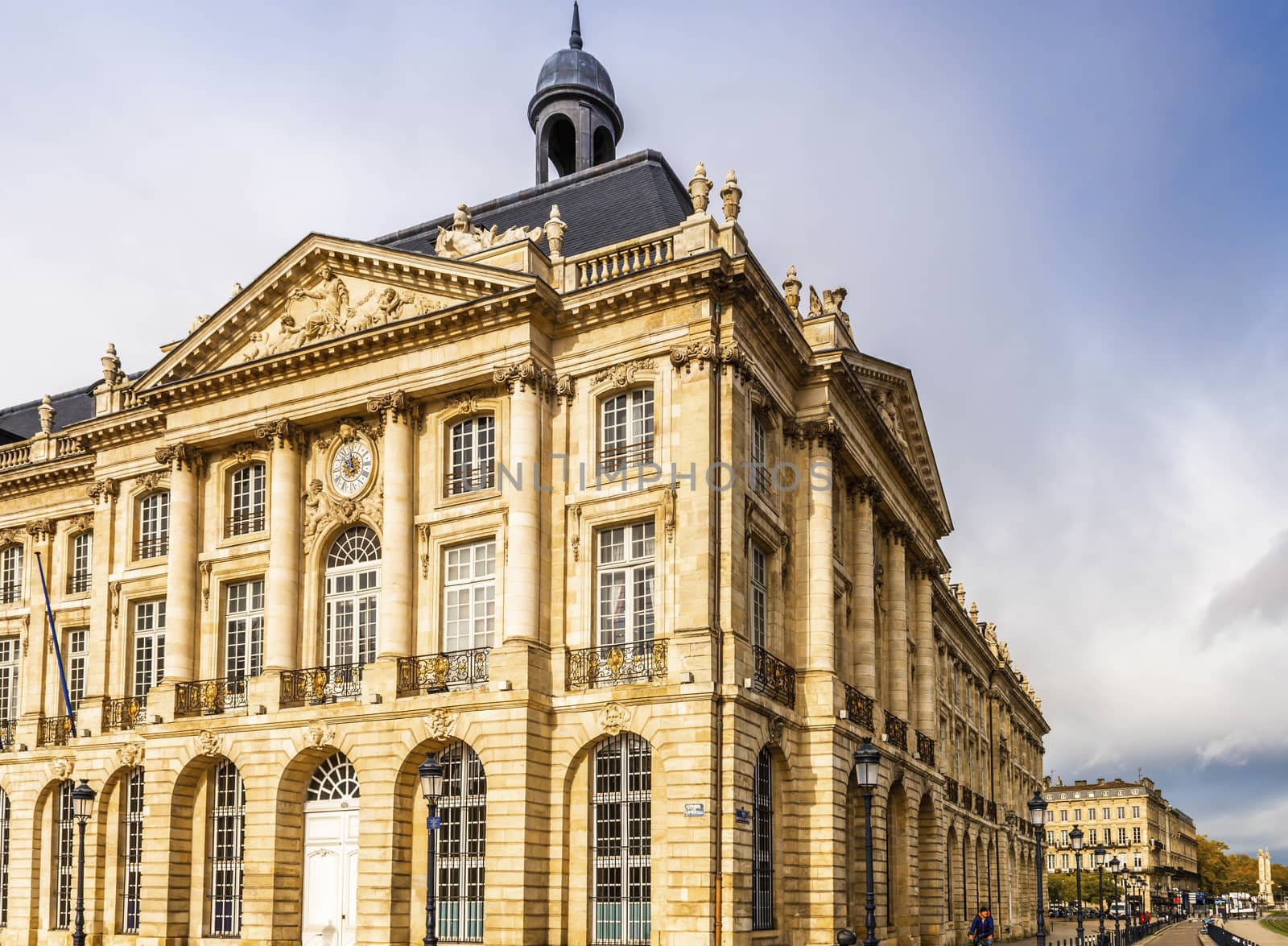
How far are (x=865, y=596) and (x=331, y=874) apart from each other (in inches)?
564

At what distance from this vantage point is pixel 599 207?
107 ft

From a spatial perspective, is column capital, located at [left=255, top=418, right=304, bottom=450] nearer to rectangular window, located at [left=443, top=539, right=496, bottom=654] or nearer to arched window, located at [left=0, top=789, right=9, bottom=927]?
rectangular window, located at [left=443, top=539, right=496, bottom=654]

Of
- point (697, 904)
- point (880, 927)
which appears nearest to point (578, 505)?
point (697, 904)

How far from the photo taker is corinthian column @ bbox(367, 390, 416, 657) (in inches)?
1126

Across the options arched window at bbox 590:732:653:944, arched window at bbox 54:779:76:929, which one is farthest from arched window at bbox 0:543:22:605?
arched window at bbox 590:732:653:944

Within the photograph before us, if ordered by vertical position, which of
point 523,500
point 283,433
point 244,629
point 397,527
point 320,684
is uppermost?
point 283,433

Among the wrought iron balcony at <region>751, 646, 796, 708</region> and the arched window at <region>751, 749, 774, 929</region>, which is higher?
the wrought iron balcony at <region>751, 646, 796, 708</region>

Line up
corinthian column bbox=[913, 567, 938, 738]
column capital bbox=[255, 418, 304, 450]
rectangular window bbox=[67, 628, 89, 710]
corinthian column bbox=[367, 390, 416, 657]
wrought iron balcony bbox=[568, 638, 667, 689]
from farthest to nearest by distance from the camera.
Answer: corinthian column bbox=[913, 567, 938, 738]
rectangular window bbox=[67, 628, 89, 710]
column capital bbox=[255, 418, 304, 450]
corinthian column bbox=[367, 390, 416, 657]
wrought iron balcony bbox=[568, 638, 667, 689]

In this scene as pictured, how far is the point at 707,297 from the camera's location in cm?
2736

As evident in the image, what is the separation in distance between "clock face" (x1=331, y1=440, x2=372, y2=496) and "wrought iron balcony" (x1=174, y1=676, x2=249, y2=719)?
190 inches

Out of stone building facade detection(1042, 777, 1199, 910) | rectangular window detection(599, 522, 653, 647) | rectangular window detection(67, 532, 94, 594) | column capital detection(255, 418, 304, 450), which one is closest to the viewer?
rectangular window detection(599, 522, 653, 647)

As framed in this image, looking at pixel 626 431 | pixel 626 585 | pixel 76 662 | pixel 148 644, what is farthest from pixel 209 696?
pixel 626 431

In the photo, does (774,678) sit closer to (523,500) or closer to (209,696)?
(523,500)

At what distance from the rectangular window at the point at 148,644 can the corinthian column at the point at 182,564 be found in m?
1.50
